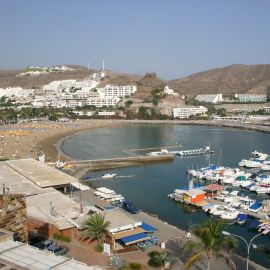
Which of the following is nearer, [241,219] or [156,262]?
[156,262]

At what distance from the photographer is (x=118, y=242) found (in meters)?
15.7

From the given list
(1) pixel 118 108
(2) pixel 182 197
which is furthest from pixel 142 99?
(2) pixel 182 197

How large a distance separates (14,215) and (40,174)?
535 inches

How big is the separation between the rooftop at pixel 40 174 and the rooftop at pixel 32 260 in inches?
566

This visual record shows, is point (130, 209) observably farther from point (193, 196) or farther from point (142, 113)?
point (142, 113)

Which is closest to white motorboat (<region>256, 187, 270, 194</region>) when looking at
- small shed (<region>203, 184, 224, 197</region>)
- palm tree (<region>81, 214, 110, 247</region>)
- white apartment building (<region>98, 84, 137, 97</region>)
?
small shed (<region>203, 184, 224, 197</region>)

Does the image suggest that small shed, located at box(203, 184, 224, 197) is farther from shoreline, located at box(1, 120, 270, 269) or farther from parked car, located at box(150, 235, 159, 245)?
shoreline, located at box(1, 120, 270, 269)

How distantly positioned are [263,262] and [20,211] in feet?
33.5

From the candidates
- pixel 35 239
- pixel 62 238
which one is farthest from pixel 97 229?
pixel 35 239

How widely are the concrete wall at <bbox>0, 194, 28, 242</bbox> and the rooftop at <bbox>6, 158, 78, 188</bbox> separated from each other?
10.6 metres

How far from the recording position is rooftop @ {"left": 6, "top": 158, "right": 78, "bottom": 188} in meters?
23.5

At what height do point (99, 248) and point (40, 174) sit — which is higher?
point (40, 174)

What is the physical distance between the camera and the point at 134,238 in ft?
51.6

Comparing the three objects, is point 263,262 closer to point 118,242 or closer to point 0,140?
point 118,242
